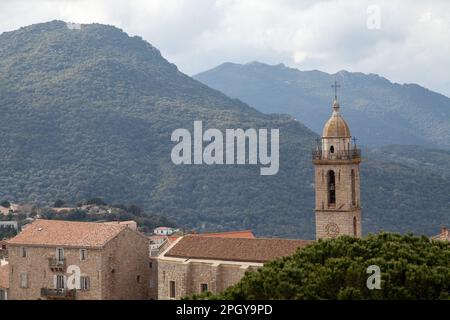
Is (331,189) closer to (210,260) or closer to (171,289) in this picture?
(210,260)

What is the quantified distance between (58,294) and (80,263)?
2040 mm

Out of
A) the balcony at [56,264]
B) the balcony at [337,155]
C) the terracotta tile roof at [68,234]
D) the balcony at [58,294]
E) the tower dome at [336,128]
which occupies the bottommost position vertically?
the balcony at [58,294]

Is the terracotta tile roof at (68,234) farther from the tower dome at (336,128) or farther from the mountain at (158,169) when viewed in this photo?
the mountain at (158,169)

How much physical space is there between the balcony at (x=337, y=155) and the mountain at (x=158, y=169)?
59.3 meters

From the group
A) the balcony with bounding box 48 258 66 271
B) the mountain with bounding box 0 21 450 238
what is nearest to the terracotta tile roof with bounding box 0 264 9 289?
the balcony with bounding box 48 258 66 271

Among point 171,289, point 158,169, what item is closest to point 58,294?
point 171,289

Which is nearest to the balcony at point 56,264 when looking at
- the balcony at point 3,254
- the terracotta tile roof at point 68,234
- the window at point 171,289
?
the terracotta tile roof at point 68,234

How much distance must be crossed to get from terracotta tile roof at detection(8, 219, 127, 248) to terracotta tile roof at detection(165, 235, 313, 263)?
14.5 ft

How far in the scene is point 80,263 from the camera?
174 feet

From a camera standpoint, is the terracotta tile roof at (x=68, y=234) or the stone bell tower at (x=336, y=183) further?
the terracotta tile roof at (x=68, y=234)

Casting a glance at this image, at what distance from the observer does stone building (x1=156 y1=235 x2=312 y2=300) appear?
4697 cm

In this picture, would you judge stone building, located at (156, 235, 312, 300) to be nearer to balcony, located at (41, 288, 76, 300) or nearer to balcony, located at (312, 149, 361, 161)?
balcony, located at (41, 288, 76, 300)

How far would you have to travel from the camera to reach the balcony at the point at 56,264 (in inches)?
2111
